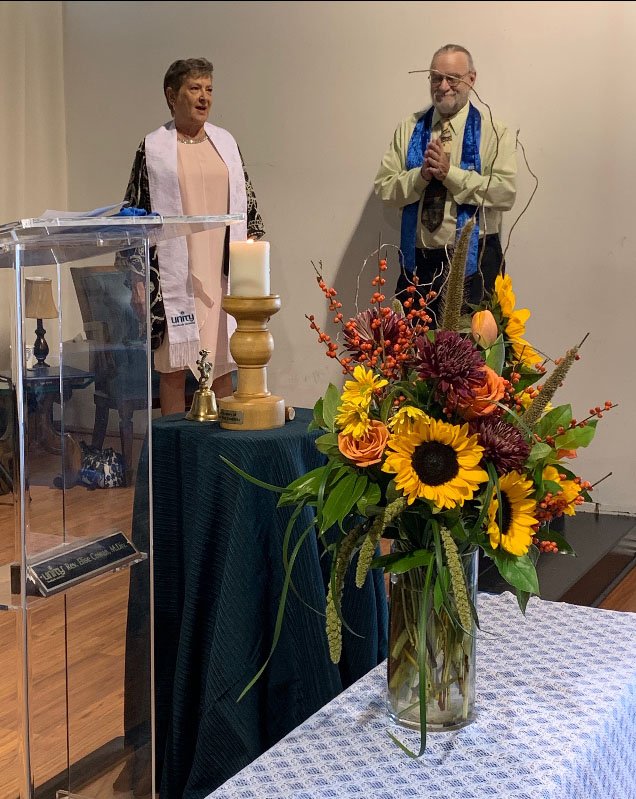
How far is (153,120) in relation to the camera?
5.05 metres

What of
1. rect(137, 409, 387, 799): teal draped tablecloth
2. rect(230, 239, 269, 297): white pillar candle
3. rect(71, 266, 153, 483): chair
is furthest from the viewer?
rect(230, 239, 269, 297): white pillar candle

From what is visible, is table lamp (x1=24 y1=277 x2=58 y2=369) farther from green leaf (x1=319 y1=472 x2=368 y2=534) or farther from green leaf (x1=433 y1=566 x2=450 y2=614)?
green leaf (x1=433 y1=566 x2=450 y2=614)

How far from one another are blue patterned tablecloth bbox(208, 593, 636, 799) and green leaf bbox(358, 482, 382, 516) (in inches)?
9.3

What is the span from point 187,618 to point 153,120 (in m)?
3.76

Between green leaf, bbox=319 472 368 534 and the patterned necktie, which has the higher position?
the patterned necktie

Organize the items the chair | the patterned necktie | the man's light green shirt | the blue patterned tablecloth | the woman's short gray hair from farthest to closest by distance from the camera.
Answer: the patterned necktie, the man's light green shirt, the woman's short gray hair, the chair, the blue patterned tablecloth

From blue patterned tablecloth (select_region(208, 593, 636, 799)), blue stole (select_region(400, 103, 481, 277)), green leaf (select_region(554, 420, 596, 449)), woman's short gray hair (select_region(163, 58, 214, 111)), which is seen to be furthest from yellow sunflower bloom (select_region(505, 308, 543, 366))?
blue stole (select_region(400, 103, 481, 277))

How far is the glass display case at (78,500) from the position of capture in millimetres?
1165

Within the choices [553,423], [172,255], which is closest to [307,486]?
[553,423]

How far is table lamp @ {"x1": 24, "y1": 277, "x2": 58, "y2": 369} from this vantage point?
3.84ft

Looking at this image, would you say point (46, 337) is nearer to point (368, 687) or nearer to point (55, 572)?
point (55, 572)

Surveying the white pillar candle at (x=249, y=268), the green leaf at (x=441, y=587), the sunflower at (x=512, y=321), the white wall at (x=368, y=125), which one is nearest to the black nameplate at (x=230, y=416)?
the white pillar candle at (x=249, y=268)

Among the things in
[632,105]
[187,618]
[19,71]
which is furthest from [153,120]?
[187,618]

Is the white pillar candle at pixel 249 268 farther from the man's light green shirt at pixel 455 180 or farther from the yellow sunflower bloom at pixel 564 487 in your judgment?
the man's light green shirt at pixel 455 180
